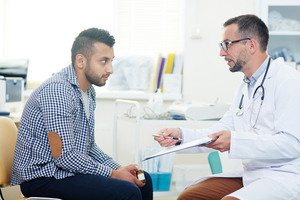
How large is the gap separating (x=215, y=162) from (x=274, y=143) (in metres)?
0.79

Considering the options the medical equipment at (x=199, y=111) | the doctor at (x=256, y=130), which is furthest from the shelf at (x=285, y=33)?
the doctor at (x=256, y=130)

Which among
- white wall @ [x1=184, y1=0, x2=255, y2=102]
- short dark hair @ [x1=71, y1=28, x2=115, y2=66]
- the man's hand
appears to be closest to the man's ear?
short dark hair @ [x1=71, y1=28, x2=115, y2=66]

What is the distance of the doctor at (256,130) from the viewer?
1307 millimetres

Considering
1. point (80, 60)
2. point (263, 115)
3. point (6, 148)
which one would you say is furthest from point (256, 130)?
point (6, 148)

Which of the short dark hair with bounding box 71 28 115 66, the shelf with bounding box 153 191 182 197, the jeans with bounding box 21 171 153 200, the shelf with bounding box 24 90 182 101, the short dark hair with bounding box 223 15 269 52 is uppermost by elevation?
the short dark hair with bounding box 223 15 269 52

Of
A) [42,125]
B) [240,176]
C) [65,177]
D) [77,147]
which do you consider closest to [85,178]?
[65,177]

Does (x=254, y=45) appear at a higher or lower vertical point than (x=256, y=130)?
higher

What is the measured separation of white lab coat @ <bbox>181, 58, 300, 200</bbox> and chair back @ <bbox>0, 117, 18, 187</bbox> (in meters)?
1.00

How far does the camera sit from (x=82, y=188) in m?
1.33

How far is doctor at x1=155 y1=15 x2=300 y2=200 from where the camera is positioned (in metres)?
1.31

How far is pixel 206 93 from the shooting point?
3.07 metres

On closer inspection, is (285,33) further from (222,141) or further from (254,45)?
(222,141)

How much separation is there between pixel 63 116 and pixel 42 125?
4.3 inches

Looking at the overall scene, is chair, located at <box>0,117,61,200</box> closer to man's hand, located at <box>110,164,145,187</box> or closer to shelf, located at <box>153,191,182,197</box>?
man's hand, located at <box>110,164,145,187</box>
